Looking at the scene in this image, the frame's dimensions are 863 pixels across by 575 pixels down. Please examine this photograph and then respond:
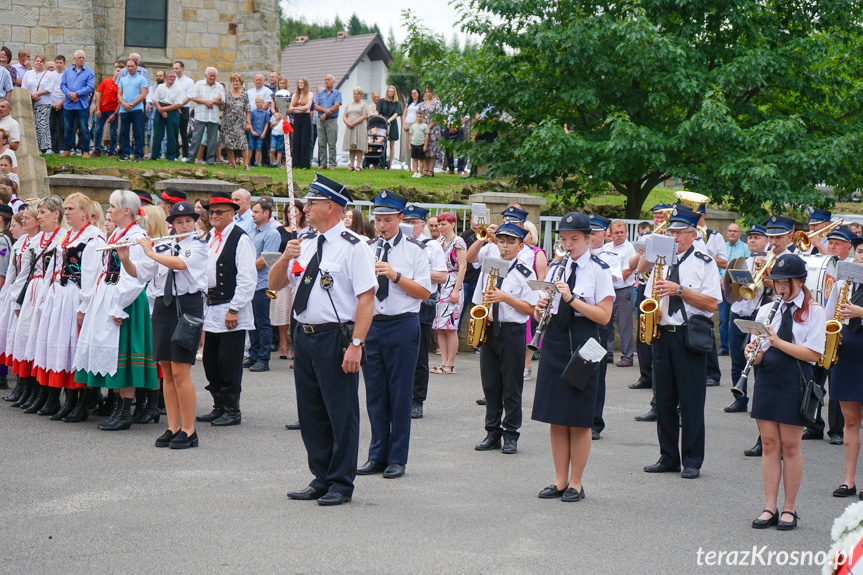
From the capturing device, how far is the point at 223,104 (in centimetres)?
1997

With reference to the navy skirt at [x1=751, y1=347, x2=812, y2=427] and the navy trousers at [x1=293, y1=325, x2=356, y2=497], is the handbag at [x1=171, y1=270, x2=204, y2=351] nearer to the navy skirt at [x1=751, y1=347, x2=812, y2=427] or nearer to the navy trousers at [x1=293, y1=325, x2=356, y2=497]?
the navy trousers at [x1=293, y1=325, x2=356, y2=497]

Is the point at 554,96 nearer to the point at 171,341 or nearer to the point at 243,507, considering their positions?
the point at 171,341

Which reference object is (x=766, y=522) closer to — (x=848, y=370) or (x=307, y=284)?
(x=848, y=370)

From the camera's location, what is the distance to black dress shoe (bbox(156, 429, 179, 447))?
849 cm

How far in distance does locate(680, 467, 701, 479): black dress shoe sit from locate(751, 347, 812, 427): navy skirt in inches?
55.9

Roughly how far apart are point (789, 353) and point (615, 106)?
11.4m

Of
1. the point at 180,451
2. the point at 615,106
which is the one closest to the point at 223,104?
the point at 615,106

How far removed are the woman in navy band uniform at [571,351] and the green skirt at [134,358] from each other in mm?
3864

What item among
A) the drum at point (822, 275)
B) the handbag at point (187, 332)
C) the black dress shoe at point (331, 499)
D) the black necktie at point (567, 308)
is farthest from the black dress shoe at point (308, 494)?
the drum at point (822, 275)

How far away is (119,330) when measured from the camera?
906 cm

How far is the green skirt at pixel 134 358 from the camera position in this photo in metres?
9.05

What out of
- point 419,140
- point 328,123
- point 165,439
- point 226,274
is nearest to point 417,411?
point 226,274

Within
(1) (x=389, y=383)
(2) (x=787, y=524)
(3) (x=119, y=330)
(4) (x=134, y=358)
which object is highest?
(3) (x=119, y=330)

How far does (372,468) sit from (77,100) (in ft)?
45.6
